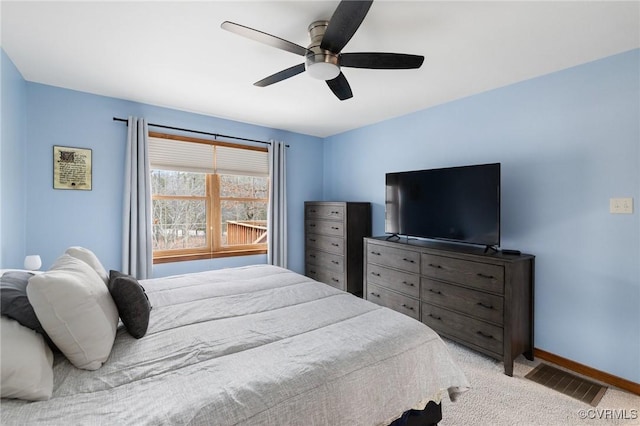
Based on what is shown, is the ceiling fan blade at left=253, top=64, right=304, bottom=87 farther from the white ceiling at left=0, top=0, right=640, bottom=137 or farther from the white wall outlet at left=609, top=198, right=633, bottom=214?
the white wall outlet at left=609, top=198, right=633, bottom=214

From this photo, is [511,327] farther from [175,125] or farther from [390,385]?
[175,125]

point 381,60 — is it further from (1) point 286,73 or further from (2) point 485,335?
(2) point 485,335

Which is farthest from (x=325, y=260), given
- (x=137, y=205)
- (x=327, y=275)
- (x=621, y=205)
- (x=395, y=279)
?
(x=621, y=205)

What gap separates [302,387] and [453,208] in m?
2.38

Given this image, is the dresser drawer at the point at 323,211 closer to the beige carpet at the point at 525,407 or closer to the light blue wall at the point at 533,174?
the light blue wall at the point at 533,174

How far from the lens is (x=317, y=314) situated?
5.84ft

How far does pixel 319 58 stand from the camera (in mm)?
1829

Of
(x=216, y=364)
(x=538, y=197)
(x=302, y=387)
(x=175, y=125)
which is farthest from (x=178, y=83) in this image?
(x=538, y=197)

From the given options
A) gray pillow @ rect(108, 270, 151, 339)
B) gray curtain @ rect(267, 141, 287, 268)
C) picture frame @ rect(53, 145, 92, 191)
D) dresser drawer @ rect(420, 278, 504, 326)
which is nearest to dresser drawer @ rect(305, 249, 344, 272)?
gray curtain @ rect(267, 141, 287, 268)

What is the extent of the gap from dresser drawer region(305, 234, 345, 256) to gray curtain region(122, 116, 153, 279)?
7.38ft

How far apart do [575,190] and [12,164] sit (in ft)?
15.8

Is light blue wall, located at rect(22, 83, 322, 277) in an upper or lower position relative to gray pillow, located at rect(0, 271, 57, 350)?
upper

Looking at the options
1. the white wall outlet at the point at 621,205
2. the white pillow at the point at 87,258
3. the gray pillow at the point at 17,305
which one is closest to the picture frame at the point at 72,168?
the white pillow at the point at 87,258

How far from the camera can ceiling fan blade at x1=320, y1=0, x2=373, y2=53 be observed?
1388mm
